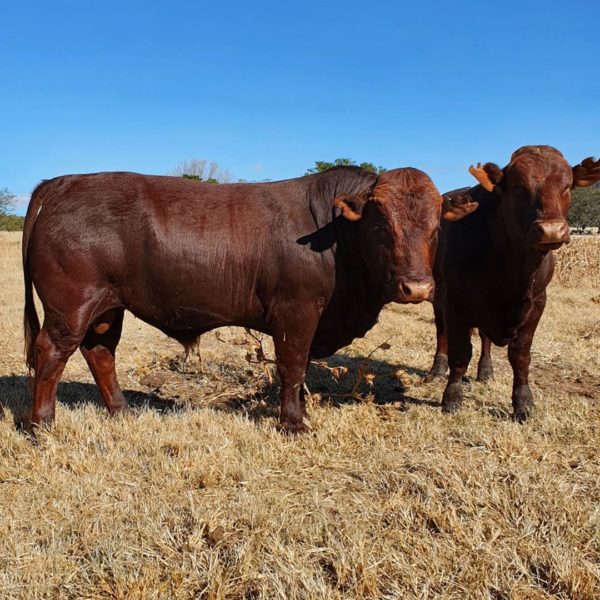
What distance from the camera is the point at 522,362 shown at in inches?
186

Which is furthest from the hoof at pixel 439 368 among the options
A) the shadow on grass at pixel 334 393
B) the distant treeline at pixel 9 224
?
the distant treeline at pixel 9 224

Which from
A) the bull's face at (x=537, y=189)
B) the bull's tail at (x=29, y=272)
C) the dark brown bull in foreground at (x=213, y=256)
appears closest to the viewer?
the bull's face at (x=537, y=189)

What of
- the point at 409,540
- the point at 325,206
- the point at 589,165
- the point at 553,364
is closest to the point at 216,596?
the point at 409,540

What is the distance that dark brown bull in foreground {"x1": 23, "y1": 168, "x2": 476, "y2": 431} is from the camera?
13.5 feet

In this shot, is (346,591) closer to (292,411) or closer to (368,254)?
(292,411)

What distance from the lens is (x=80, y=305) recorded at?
4156 mm

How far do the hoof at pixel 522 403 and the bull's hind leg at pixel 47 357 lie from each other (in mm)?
3592

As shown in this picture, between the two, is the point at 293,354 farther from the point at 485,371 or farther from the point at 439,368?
the point at 485,371

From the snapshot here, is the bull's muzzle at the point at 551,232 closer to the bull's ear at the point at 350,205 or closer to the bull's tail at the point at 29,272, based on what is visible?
the bull's ear at the point at 350,205

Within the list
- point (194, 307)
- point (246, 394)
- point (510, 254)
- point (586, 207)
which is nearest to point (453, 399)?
point (510, 254)

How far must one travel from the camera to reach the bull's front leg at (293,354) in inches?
167

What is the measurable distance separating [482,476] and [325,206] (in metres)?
2.21

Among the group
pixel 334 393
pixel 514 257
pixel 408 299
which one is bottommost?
pixel 334 393

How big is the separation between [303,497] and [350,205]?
2023 mm
